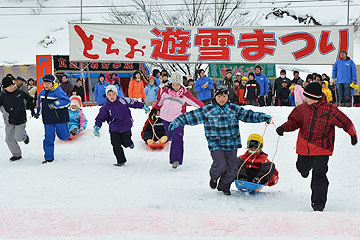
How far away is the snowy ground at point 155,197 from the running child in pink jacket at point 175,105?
0.28 meters

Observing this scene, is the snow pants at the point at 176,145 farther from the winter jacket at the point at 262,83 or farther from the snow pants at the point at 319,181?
the winter jacket at the point at 262,83

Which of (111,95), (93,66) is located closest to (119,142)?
(111,95)

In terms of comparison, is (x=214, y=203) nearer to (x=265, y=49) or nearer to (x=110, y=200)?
(x=110, y=200)

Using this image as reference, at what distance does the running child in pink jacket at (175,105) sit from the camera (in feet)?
23.7

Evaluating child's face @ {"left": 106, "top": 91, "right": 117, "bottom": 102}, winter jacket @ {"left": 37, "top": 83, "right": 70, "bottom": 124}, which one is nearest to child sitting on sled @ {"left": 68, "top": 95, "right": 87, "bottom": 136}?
winter jacket @ {"left": 37, "top": 83, "right": 70, "bottom": 124}

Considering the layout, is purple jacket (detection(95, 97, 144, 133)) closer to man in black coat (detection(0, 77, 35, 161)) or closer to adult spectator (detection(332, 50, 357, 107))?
man in black coat (detection(0, 77, 35, 161))

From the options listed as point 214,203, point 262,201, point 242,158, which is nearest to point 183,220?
point 214,203

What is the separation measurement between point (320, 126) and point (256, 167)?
1186 mm

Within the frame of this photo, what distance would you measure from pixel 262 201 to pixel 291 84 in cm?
951

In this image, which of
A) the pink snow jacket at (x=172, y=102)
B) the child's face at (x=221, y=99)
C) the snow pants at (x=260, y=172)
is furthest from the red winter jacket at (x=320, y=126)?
the pink snow jacket at (x=172, y=102)

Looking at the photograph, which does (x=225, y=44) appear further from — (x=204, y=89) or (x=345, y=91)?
(x=345, y=91)

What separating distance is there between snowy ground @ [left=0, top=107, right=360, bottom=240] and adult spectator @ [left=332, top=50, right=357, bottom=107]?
148 cm

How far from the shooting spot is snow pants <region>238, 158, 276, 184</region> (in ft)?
17.6

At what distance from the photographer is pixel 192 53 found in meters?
13.6
